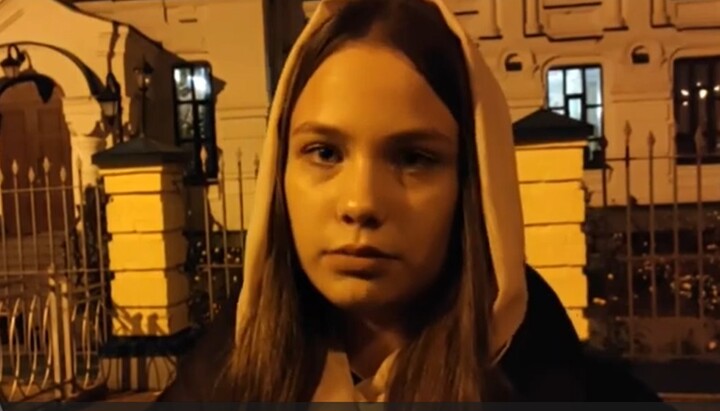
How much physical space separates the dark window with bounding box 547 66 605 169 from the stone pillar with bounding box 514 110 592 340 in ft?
0.40

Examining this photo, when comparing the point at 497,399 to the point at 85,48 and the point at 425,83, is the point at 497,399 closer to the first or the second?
the point at 425,83

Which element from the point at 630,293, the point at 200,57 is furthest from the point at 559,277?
the point at 200,57

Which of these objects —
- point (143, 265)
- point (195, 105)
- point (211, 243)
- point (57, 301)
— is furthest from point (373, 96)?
point (57, 301)

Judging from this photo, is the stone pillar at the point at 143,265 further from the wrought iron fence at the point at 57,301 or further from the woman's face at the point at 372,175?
the woman's face at the point at 372,175

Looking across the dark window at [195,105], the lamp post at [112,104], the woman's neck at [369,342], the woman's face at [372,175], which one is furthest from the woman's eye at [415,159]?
the lamp post at [112,104]

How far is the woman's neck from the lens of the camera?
537 mm

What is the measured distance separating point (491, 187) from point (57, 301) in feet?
4.92

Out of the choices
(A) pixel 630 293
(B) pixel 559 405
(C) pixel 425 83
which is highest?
(C) pixel 425 83

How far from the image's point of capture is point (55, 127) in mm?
1251

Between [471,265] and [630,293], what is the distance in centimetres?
136

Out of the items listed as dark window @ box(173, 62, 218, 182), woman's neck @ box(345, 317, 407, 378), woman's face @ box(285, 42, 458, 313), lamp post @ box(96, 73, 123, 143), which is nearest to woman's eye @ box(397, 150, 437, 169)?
woman's face @ box(285, 42, 458, 313)

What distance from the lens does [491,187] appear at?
1.61ft

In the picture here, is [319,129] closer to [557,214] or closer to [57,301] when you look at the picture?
[557,214]

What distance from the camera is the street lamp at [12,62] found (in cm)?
125
